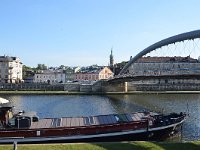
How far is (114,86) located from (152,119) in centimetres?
7560

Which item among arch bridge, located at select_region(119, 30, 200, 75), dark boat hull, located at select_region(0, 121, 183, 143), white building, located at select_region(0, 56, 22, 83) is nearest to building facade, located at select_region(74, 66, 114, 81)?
white building, located at select_region(0, 56, 22, 83)

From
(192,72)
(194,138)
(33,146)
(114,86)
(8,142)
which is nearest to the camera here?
(33,146)

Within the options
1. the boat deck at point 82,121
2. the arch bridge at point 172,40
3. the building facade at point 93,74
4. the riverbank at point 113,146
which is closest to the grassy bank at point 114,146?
the riverbank at point 113,146

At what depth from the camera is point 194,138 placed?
112ft

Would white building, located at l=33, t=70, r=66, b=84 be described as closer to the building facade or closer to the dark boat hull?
the building facade

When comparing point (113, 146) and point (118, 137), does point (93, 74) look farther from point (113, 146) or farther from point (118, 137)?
point (113, 146)

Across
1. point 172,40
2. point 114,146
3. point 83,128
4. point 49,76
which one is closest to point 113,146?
point 114,146

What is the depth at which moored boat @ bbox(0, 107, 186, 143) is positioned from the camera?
29219mm

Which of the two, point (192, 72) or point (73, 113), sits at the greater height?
point (192, 72)

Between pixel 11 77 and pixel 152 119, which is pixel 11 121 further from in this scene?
pixel 11 77

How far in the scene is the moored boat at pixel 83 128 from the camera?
95.9 ft

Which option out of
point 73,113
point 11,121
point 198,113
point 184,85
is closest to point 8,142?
point 11,121

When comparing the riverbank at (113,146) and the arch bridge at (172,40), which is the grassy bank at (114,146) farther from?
the arch bridge at (172,40)

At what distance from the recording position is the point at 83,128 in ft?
99.3
